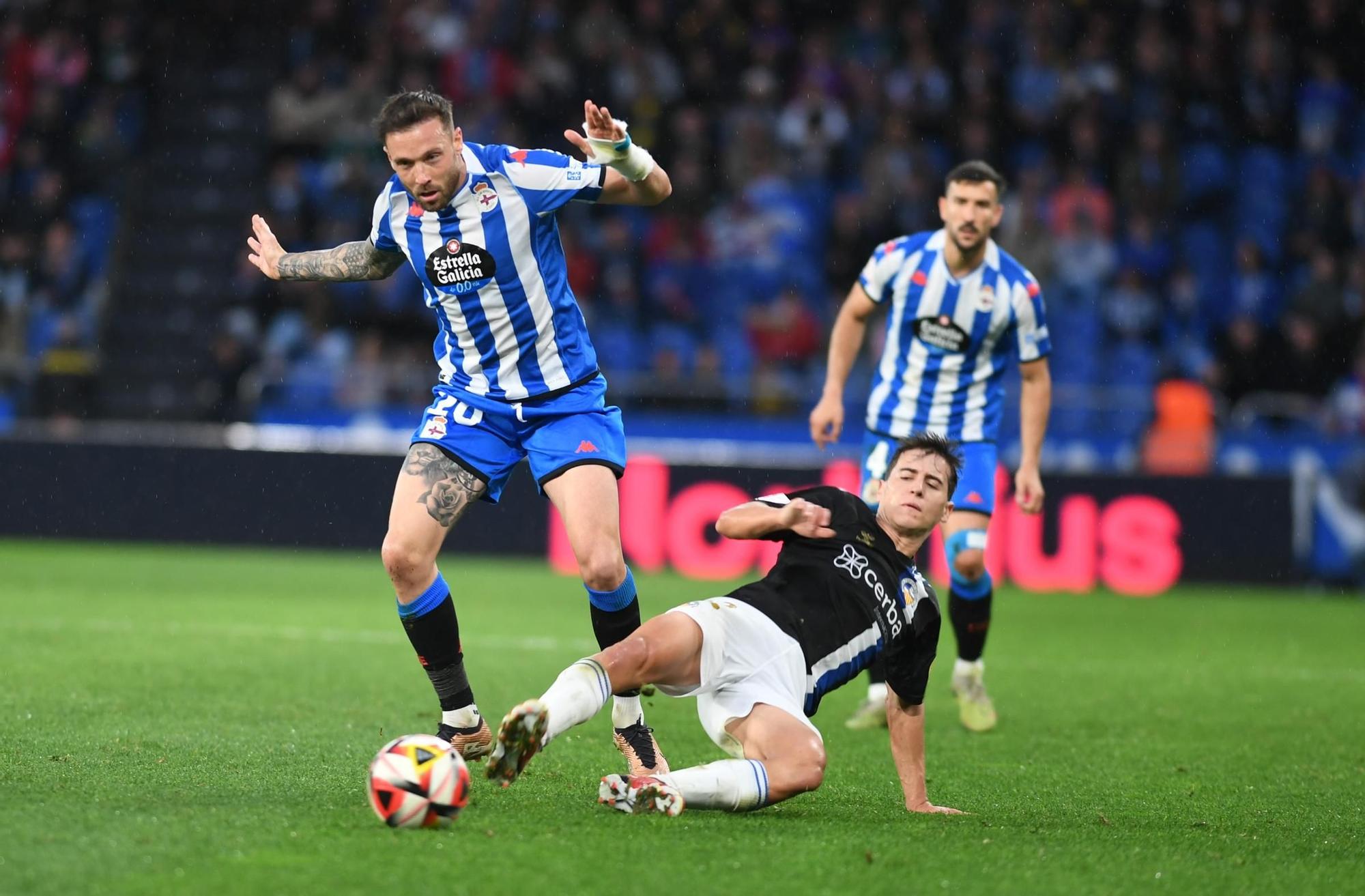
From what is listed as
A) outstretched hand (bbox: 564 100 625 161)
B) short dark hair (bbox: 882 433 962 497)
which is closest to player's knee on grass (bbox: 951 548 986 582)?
short dark hair (bbox: 882 433 962 497)

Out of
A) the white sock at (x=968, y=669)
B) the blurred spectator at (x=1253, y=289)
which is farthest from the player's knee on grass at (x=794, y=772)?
the blurred spectator at (x=1253, y=289)

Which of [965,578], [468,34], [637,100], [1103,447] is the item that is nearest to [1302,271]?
[1103,447]

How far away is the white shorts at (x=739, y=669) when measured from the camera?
15.4 ft

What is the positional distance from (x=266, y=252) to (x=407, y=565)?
50.7 inches

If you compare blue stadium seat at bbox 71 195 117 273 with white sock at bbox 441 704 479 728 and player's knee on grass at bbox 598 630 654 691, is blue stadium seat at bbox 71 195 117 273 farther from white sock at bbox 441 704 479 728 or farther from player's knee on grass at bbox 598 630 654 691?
player's knee on grass at bbox 598 630 654 691

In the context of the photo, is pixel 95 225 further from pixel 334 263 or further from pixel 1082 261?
pixel 334 263

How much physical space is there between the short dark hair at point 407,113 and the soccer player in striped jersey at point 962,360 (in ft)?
8.50

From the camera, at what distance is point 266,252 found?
5.82m

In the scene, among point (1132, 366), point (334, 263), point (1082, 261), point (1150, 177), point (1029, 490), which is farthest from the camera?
point (1150, 177)

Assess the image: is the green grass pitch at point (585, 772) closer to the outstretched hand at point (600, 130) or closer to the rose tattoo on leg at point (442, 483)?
the rose tattoo on leg at point (442, 483)

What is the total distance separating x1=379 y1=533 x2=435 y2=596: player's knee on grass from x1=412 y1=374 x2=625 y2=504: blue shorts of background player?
294 millimetres

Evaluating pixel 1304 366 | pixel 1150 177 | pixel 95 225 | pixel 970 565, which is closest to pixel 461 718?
pixel 970 565

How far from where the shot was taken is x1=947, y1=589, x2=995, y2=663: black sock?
7.30 meters

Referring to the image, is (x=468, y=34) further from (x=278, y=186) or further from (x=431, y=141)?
(x=431, y=141)
